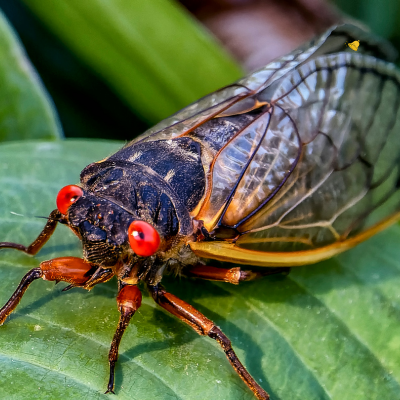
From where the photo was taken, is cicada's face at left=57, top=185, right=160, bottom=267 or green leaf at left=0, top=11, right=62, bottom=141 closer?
cicada's face at left=57, top=185, right=160, bottom=267

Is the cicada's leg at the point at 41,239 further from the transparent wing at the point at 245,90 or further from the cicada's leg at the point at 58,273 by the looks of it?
the transparent wing at the point at 245,90

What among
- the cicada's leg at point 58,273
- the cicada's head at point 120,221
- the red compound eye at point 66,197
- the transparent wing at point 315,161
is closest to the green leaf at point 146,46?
the transparent wing at point 315,161

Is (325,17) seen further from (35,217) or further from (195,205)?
(35,217)

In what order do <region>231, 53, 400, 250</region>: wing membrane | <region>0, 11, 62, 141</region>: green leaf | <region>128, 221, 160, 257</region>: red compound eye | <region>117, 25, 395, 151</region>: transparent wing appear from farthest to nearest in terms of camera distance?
<region>0, 11, 62, 141</region>: green leaf, <region>117, 25, 395, 151</region>: transparent wing, <region>231, 53, 400, 250</region>: wing membrane, <region>128, 221, 160, 257</region>: red compound eye

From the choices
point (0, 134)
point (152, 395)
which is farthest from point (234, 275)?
point (0, 134)

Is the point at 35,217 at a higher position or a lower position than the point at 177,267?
lower

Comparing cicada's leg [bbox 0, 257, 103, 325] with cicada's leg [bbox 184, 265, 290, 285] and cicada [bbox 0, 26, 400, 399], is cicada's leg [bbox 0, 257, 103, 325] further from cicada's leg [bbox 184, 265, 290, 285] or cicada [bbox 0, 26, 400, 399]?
cicada's leg [bbox 184, 265, 290, 285]

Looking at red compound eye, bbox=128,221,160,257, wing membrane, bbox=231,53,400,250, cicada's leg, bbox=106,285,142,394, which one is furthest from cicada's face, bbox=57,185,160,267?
wing membrane, bbox=231,53,400,250
